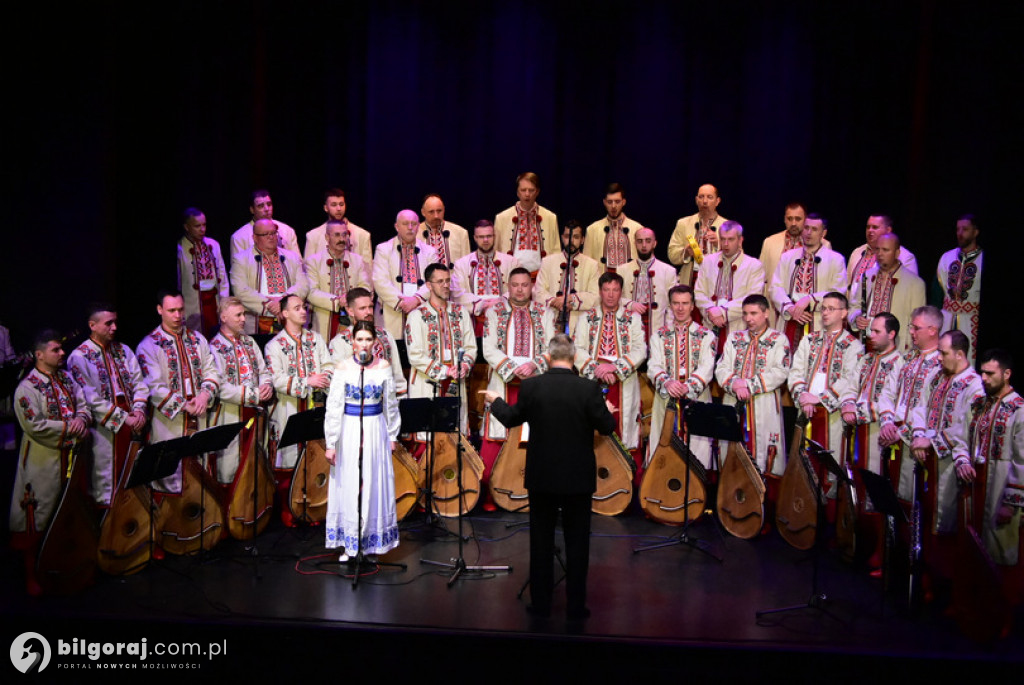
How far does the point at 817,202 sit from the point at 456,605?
242 inches

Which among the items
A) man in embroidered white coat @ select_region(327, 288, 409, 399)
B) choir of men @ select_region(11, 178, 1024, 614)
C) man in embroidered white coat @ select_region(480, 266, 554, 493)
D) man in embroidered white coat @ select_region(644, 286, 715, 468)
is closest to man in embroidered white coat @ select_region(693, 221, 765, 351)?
choir of men @ select_region(11, 178, 1024, 614)

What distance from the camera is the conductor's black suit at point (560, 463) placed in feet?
16.4

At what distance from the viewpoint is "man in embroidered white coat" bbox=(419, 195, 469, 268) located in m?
8.68

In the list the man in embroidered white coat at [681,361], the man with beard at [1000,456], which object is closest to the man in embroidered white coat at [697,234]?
the man in embroidered white coat at [681,361]

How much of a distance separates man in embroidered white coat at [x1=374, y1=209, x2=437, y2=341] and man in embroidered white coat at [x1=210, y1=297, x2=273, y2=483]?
161cm

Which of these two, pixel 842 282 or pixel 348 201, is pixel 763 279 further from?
pixel 348 201

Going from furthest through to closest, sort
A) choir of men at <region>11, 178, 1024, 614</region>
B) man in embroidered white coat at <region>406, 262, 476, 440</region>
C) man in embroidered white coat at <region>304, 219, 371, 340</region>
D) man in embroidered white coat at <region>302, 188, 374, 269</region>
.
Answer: man in embroidered white coat at <region>302, 188, 374, 269</region> < man in embroidered white coat at <region>304, 219, 371, 340</region> < man in embroidered white coat at <region>406, 262, 476, 440</region> < choir of men at <region>11, 178, 1024, 614</region>

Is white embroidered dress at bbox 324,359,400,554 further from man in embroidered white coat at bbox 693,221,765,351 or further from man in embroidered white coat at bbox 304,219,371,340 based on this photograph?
man in embroidered white coat at bbox 693,221,765,351

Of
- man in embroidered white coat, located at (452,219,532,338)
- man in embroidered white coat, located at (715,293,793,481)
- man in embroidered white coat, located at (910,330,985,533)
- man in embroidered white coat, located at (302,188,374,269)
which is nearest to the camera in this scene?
man in embroidered white coat, located at (910,330,985,533)

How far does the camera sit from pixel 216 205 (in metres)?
8.29

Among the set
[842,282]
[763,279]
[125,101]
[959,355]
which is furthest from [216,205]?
[959,355]

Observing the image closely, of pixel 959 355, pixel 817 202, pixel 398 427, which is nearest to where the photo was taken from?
pixel 959 355

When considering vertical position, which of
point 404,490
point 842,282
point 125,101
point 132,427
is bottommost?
point 404,490

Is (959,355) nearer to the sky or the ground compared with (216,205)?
nearer to the ground
